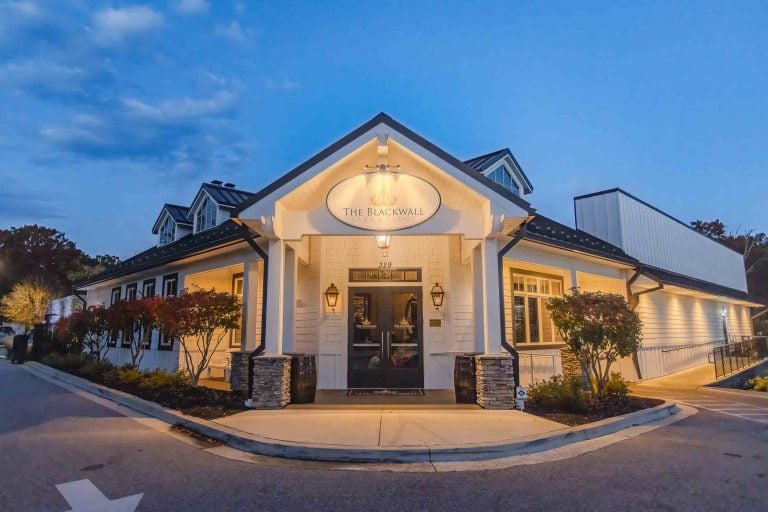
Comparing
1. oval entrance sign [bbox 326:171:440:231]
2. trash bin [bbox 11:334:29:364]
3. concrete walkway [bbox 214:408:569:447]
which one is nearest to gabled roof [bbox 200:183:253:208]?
oval entrance sign [bbox 326:171:440:231]

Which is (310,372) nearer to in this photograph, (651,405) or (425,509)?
(425,509)

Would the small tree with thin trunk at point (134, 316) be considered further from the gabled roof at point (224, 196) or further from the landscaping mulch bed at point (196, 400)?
the gabled roof at point (224, 196)

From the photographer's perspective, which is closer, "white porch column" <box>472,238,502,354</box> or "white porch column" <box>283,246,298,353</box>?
"white porch column" <box>472,238,502,354</box>

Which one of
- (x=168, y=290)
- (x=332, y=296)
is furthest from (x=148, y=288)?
(x=332, y=296)

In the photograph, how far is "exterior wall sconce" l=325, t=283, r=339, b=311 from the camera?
997cm

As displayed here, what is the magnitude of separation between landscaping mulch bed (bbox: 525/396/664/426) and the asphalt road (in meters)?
0.80

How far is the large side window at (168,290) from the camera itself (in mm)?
13169

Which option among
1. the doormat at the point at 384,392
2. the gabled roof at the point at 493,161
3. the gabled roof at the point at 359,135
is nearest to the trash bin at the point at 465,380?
the doormat at the point at 384,392

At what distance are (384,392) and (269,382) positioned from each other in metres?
2.57

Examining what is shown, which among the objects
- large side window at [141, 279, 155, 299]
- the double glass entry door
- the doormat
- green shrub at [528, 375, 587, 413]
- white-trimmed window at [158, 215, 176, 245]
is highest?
white-trimmed window at [158, 215, 176, 245]

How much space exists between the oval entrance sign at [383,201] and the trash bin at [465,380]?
273 centimetres

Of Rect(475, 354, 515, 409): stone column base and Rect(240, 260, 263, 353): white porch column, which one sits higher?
Rect(240, 260, 263, 353): white porch column

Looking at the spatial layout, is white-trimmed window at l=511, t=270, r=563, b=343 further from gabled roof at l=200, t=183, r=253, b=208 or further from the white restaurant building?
gabled roof at l=200, t=183, r=253, b=208

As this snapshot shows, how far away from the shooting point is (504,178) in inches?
568
